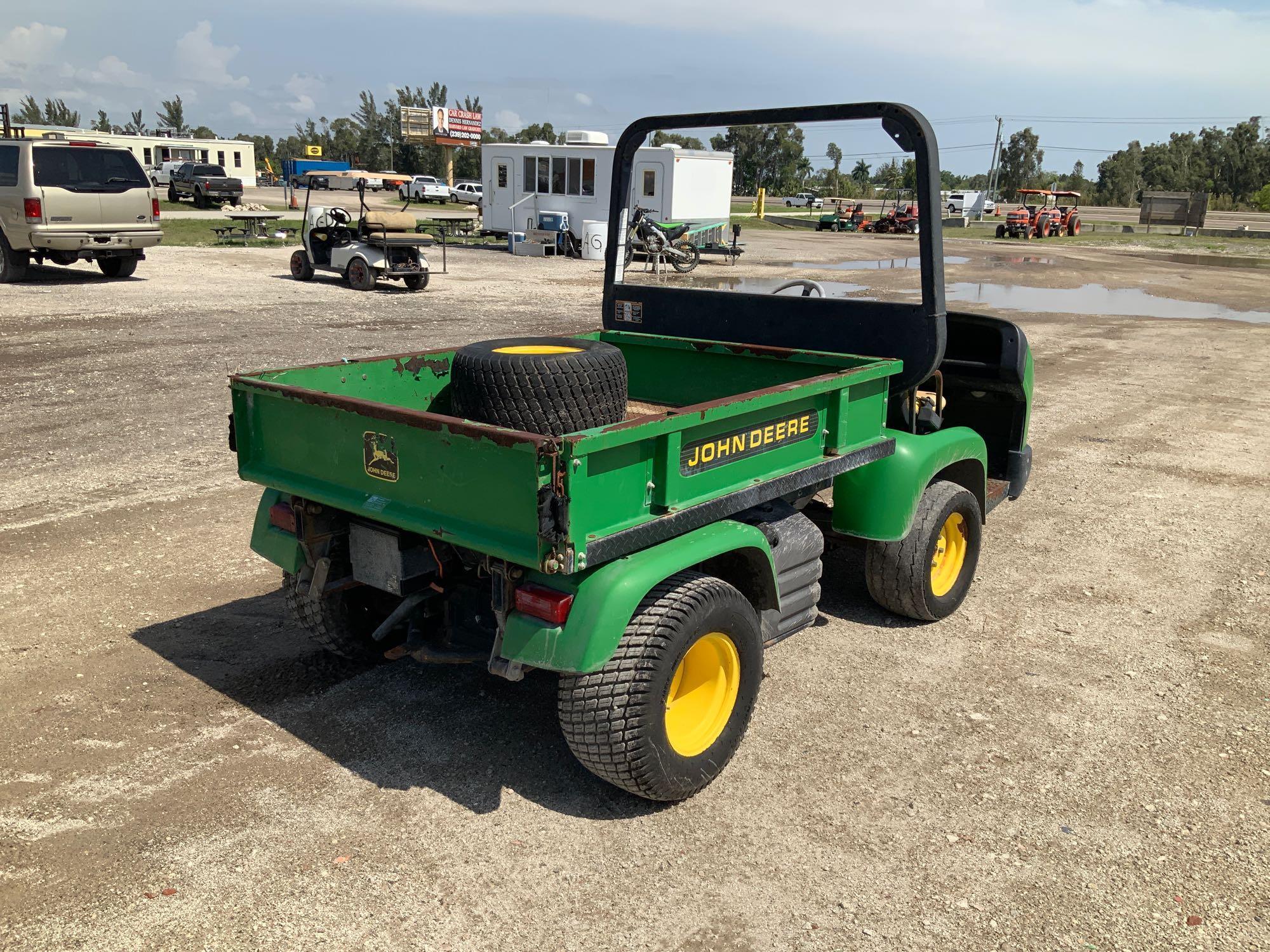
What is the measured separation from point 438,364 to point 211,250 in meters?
20.7

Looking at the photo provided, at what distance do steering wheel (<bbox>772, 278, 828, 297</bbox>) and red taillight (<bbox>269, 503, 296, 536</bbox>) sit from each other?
8.56ft

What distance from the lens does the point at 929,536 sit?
185 inches

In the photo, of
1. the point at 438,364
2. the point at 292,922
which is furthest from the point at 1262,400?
the point at 292,922

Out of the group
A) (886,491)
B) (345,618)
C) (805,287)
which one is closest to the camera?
(345,618)

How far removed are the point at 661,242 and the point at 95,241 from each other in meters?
8.77

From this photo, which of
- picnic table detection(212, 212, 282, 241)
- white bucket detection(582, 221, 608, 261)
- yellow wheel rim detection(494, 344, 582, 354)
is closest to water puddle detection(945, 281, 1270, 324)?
white bucket detection(582, 221, 608, 261)

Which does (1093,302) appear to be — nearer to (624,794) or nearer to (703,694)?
(703,694)

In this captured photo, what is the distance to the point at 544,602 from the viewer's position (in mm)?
3082

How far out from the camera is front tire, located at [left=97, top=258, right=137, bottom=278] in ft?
55.9

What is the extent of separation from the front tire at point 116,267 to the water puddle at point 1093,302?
46.9 ft

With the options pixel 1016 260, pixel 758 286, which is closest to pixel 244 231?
pixel 1016 260

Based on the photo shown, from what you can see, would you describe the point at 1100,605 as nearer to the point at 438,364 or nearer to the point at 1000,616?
the point at 1000,616

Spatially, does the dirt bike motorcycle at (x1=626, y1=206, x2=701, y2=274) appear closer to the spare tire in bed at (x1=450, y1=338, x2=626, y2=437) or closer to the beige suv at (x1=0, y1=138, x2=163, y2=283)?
the spare tire in bed at (x1=450, y1=338, x2=626, y2=437)

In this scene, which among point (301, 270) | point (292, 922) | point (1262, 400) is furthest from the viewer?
point (301, 270)
